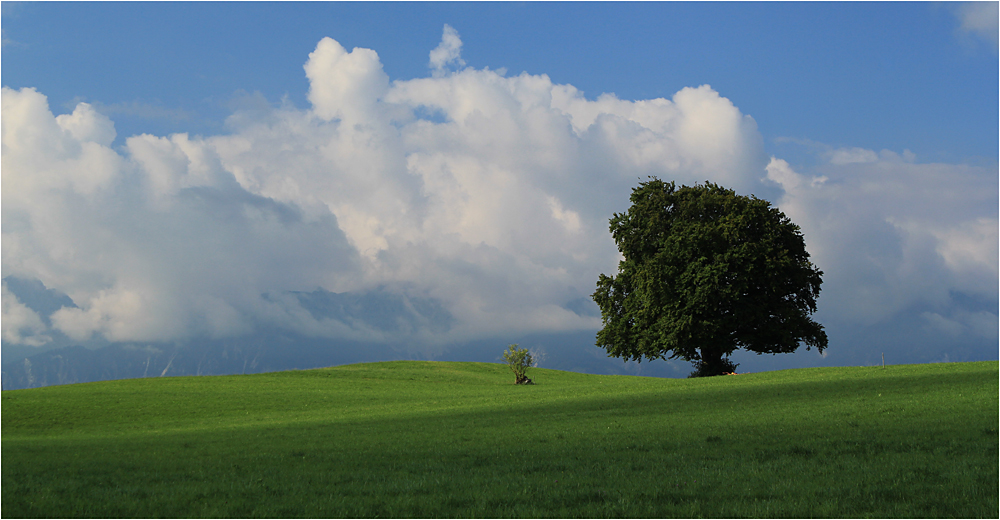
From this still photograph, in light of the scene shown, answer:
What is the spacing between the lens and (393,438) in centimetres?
2166

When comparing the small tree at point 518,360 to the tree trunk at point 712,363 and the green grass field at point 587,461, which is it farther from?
the green grass field at point 587,461

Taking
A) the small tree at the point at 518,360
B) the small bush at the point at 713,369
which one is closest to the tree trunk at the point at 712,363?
the small bush at the point at 713,369

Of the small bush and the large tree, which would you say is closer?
the large tree

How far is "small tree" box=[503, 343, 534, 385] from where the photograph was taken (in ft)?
216

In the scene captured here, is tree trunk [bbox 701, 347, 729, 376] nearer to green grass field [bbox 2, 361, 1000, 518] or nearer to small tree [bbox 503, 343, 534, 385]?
green grass field [bbox 2, 361, 1000, 518]

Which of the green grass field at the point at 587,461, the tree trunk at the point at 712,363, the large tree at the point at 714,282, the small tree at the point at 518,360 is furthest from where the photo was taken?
the small tree at the point at 518,360

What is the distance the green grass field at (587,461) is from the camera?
36.2 feet

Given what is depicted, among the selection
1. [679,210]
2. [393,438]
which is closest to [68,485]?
[393,438]

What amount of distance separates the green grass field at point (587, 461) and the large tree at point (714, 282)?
46.3 feet

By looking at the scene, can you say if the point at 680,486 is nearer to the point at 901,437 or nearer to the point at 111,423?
the point at 901,437

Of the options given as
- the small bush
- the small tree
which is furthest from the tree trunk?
the small tree

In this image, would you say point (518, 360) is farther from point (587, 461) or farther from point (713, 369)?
point (587, 461)

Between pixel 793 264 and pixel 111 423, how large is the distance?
46.5 m

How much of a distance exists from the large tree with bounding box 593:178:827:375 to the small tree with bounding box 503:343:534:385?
580 inches
